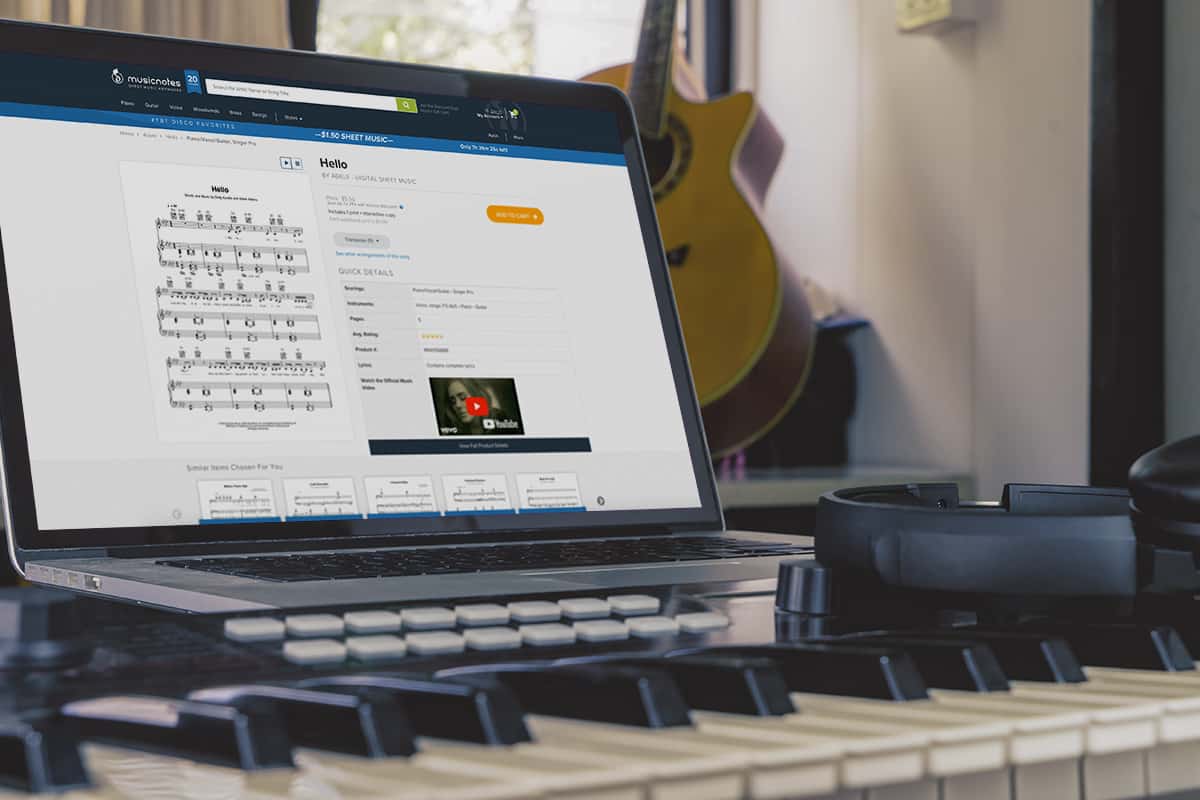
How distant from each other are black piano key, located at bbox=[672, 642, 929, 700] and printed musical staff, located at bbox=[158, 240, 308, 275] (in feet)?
1.41

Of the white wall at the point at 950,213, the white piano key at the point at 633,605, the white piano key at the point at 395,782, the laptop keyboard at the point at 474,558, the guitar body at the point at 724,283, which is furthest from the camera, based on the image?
the guitar body at the point at 724,283

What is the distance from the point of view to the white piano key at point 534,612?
45cm

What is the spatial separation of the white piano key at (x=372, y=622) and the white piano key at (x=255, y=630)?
0.02 metres

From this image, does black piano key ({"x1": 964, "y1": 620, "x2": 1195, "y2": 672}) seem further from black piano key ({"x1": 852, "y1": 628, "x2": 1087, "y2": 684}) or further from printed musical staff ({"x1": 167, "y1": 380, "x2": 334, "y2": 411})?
printed musical staff ({"x1": 167, "y1": 380, "x2": 334, "y2": 411})

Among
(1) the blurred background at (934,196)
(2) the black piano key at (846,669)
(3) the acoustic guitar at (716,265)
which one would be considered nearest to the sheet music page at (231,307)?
(2) the black piano key at (846,669)

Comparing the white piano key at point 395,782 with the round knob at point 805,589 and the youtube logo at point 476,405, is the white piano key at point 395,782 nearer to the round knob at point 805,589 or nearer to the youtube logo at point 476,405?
the round knob at point 805,589

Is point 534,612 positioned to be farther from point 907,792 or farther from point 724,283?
point 724,283

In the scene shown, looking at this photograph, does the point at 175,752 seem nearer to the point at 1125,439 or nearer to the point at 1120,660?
the point at 1120,660

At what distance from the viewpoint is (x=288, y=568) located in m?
0.65

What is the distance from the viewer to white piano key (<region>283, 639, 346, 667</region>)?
39cm

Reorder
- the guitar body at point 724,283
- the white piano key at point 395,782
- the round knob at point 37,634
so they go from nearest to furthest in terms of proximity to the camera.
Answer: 1. the white piano key at point 395,782
2. the round knob at point 37,634
3. the guitar body at point 724,283

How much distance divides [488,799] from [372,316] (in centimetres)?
53

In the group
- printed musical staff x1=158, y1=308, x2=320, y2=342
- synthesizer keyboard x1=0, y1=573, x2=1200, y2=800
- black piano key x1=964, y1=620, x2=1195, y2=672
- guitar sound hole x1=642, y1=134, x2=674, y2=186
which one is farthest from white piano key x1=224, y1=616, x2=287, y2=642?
guitar sound hole x1=642, y1=134, x2=674, y2=186

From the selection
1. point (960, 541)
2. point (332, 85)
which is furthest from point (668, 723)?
point (332, 85)
